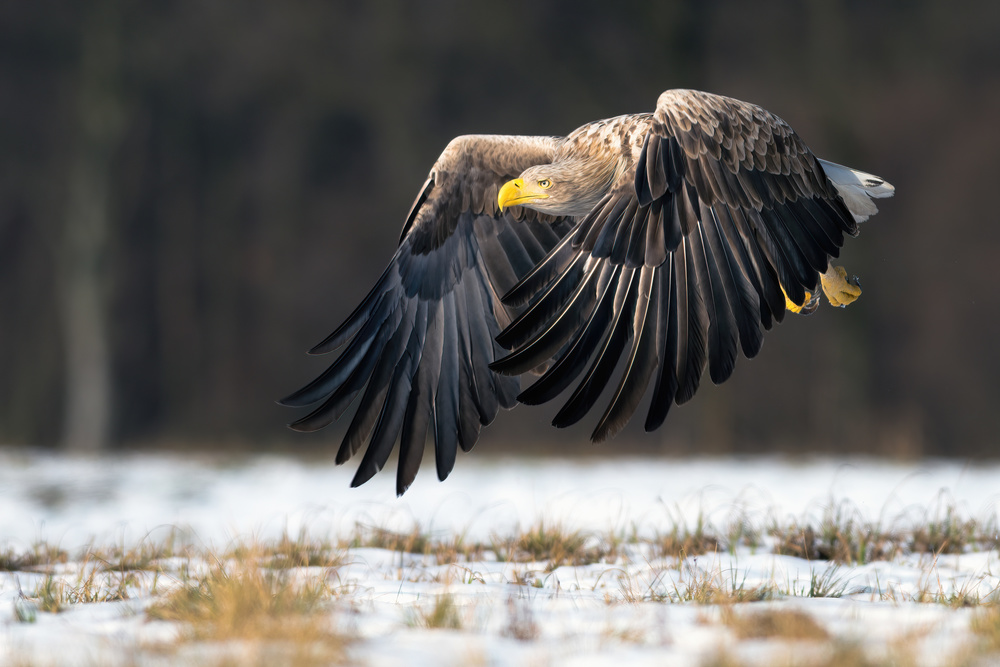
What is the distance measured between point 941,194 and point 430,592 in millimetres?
13191

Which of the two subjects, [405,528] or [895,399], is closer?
[405,528]

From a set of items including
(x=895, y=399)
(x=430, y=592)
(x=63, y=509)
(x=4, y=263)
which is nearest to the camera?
(x=430, y=592)

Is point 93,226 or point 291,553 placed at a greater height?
point 93,226

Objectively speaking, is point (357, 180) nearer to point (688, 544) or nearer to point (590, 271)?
point (688, 544)

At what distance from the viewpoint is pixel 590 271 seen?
394 centimetres

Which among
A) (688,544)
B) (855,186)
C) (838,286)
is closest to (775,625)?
(688,544)

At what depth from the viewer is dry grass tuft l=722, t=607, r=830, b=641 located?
2.54 meters

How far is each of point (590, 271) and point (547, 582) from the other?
1191 millimetres

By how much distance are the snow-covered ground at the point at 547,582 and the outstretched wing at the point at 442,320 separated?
0.52 metres

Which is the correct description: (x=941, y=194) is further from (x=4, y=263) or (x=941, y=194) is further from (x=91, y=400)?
(x=4, y=263)

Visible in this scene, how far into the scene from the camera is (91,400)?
1383 centimetres

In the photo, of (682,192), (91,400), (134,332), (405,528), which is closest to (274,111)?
(134,332)

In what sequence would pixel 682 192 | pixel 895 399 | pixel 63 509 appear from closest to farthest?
pixel 682 192 < pixel 63 509 < pixel 895 399

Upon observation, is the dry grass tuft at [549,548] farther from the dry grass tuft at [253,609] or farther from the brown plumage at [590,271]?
the dry grass tuft at [253,609]
